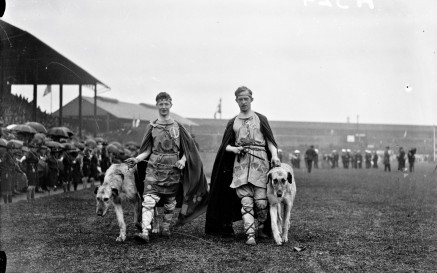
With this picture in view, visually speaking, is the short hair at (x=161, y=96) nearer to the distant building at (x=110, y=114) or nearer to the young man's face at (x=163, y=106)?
the young man's face at (x=163, y=106)

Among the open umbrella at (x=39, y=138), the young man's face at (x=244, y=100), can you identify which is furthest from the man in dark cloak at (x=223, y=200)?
the open umbrella at (x=39, y=138)

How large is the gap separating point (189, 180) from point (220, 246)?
1.40 m

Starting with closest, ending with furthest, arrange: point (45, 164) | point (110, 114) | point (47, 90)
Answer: point (45, 164) → point (47, 90) → point (110, 114)

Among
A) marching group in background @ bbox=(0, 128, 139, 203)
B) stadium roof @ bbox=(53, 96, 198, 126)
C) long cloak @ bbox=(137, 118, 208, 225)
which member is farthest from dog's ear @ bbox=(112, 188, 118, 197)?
stadium roof @ bbox=(53, 96, 198, 126)

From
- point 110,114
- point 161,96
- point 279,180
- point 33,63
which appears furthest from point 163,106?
point 110,114

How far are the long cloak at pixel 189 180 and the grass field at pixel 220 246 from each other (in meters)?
0.40

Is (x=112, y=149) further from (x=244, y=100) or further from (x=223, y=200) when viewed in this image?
(x=244, y=100)

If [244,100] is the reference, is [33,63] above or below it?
above

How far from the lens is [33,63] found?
80.4 feet

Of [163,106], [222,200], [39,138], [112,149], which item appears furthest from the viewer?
[112,149]

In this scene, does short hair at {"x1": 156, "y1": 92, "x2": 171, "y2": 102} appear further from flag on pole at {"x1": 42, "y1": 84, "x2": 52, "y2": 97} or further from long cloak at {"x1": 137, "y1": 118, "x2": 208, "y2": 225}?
flag on pole at {"x1": 42, "y1": 84, "x2": 52, "y2": 97}

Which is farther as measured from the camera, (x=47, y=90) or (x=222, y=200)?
A: (x=47, y=90)

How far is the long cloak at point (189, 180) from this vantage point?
306 inches

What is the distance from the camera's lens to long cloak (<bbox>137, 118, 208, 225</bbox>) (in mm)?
7777
